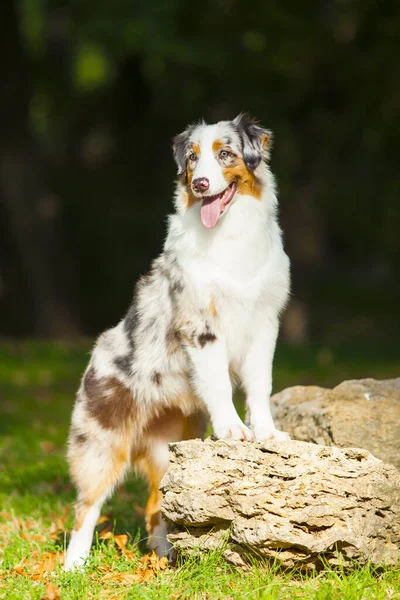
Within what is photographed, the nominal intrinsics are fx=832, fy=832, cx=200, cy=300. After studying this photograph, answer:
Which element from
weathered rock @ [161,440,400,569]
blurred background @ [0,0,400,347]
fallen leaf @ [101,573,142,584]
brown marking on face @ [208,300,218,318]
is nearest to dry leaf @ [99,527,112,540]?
fallen leaf @ [101,573,142,584]

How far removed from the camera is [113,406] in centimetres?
473

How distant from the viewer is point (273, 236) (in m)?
4.61

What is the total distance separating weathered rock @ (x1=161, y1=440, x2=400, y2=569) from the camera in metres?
3.96

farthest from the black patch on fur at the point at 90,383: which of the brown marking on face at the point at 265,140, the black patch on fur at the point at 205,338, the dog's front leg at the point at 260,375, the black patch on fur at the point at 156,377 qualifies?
the brown marking on face at the point at 265,140

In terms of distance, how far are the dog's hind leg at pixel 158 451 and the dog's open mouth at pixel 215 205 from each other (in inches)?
47.2

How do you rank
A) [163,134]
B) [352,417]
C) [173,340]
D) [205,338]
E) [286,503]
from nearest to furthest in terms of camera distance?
[286,503]
[205,338]
[173,340]
[352,417]
[163,134]

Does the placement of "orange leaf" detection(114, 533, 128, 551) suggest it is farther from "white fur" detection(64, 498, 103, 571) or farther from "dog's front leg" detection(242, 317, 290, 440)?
"dog's front leg" detection(242, 317, 290, 440)

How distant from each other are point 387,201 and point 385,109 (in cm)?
329

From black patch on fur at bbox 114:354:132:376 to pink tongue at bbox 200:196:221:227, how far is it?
0.92 m

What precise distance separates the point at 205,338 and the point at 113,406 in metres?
0.77

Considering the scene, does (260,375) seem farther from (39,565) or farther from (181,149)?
(39,565)

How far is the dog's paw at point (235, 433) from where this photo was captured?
13.8 ft

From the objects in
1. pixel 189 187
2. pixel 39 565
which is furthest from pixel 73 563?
pixel 189 187

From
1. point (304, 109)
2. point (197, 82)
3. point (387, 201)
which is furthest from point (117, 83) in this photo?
point (387, 201)
